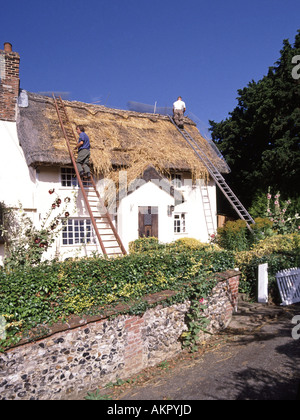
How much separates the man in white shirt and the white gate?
456 inches

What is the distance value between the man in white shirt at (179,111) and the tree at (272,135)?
458 cm

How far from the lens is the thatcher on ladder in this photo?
12109 mm

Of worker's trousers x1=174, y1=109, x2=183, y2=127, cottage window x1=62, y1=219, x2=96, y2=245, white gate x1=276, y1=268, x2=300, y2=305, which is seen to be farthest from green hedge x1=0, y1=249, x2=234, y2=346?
worker's trousers x1=174, y1=109, x2=183, y2=127

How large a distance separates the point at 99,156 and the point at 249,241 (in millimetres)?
7491

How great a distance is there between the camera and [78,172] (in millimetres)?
11969

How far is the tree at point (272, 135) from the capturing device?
17.4 m

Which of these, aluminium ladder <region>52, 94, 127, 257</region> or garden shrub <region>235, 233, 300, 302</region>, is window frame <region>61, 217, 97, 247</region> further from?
garden shrub <region>235, 233, 300, 302</region>

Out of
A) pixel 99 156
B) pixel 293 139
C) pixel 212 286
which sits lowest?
pixel 212 286

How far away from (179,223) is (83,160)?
6222 millimetres

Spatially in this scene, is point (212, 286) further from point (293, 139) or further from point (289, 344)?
point (293, 139)

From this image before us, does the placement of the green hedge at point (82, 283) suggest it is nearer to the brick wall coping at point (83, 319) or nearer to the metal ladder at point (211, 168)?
the brick wall coping at point (83, 319)

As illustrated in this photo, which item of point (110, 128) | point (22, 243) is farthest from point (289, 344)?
point (110, 128)

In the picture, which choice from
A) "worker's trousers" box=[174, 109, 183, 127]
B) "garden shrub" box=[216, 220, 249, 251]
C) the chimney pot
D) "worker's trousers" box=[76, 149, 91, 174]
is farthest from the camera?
"worker's trousers" box=[174, 109, 183, 127]

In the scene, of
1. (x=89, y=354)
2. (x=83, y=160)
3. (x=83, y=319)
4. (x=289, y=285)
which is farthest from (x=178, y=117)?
(x=89, y=354)
